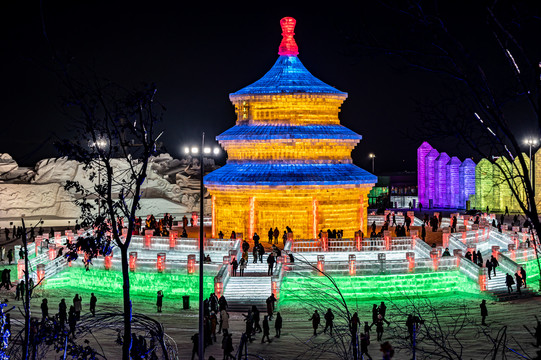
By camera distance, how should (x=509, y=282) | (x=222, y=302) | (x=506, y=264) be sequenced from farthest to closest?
1. (x=506, y=264)
2. (x=509, y=282)
3. (x=222, y=302)

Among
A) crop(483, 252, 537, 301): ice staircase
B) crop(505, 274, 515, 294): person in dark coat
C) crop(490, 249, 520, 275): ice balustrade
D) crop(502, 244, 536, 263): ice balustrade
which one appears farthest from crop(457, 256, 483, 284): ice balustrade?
crop(502, 244, 536, 263): ice balustrade

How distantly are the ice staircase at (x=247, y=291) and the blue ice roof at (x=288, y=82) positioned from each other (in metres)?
13.5

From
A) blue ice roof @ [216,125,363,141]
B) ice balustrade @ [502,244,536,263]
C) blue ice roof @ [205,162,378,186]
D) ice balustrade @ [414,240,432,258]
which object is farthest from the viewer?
blue ice roof @ [216,125,363,141]

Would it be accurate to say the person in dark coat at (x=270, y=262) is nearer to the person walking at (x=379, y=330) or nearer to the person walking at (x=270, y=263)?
the person walking at (x=270, y=263)

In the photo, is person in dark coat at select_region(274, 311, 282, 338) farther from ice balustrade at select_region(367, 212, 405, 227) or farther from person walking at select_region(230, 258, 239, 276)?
ice balustrade at select_region(367, 212, 405, 227)

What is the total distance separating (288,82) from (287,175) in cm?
615

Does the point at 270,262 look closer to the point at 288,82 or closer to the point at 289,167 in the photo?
the point at 289,167

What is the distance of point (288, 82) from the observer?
42.4 m

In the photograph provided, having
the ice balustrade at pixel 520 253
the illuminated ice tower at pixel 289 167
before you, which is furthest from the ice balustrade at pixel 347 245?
the ice balustrade at pixel 520 253

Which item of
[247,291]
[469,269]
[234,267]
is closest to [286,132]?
[234,267]

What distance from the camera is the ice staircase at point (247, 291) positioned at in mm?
29578

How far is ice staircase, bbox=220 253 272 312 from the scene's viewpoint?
2958 cm

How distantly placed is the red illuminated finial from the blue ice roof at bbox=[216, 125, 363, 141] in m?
5.89

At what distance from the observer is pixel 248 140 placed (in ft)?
135
